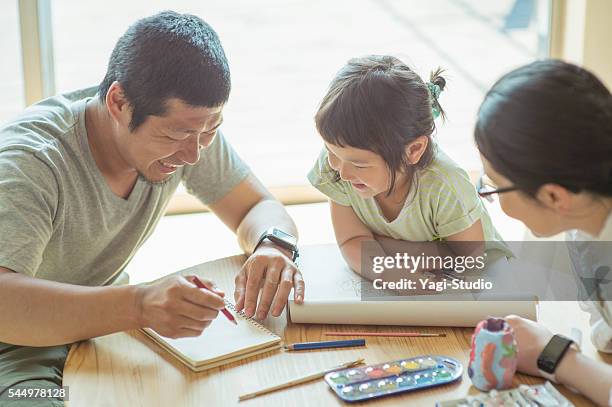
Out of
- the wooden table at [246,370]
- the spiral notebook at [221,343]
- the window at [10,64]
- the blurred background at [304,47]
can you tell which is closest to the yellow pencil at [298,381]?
the wooden table at [246,370]

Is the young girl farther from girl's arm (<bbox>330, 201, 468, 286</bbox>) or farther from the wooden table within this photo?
the wooden table

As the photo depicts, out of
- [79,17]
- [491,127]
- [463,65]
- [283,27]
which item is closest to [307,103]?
[283,27]

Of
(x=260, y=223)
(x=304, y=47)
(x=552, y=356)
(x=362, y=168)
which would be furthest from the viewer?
(x=304, y=47)

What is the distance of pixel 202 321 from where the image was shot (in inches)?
51.9

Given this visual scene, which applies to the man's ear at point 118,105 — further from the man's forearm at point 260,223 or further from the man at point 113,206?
the man's forearm at point 260,223

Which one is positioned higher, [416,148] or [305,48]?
[416,148]

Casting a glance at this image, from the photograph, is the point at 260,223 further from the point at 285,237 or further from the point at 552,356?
the point at 552,356

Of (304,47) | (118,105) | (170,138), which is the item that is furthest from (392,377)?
(304,47)

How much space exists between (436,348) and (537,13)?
8.84ft

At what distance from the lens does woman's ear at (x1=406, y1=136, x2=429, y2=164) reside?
167 centimetres

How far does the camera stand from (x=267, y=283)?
1.47 metres

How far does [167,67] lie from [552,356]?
852 millimetres

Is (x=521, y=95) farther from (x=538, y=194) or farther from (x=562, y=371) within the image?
(x=562, y=371)

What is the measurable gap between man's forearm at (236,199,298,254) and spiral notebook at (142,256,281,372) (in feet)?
1.07
